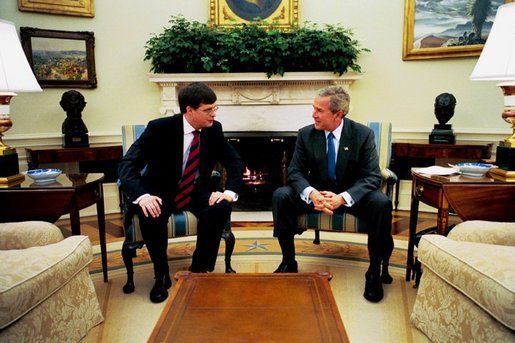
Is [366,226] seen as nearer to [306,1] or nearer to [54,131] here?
[306,1]

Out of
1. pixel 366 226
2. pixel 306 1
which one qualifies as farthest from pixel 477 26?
pixel 366 226

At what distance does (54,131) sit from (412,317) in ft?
12.1

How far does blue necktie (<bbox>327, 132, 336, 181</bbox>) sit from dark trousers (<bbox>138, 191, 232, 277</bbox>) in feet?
2.26

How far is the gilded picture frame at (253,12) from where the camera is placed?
4.19 metres

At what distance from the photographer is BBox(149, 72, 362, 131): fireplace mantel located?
13.0 ft

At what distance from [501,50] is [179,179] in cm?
187

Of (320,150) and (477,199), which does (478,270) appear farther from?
(320,150)

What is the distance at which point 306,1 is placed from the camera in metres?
4.26

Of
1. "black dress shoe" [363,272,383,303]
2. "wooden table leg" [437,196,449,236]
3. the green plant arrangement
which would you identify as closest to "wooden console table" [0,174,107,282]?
"black dress shoe" [363,272,383,303]

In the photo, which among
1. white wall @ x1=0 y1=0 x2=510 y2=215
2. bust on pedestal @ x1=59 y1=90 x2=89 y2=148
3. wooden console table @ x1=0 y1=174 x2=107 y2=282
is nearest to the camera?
wooden console table @ x1=0 y1=174 x2=107 y2=282

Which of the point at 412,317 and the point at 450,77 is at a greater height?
the point at 450,77

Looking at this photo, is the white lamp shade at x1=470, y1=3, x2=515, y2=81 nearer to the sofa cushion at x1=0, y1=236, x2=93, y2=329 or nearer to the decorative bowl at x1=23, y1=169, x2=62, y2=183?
the sofa cushion at x1=0, y1=236, x2=93, y2=329

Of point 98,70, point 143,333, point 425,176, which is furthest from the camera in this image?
point 98,70

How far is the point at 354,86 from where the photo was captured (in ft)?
14.3
